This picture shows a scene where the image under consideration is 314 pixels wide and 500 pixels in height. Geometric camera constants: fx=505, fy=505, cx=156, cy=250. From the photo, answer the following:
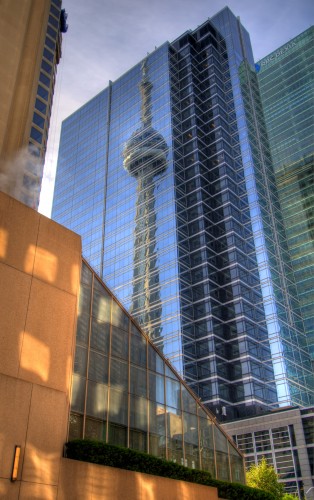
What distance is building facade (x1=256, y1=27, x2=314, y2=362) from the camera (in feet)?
350

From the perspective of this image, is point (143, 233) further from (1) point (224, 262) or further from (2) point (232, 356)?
Result: (2) point (232, 356)

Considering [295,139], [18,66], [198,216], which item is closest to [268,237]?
[198,216]

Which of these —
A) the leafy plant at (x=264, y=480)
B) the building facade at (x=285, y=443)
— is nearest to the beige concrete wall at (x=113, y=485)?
the leafy plant at (x=264, y=480)

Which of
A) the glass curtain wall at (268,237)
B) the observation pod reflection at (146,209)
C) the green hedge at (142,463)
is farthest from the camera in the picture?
the observation pod reflection at (146,209)

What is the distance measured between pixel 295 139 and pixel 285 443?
3044 inches

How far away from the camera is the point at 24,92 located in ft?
156

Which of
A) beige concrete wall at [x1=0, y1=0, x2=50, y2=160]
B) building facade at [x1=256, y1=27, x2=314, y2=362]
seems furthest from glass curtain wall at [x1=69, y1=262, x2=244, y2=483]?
building facade at [x1=256, y1=27, x2=314, y2=362]

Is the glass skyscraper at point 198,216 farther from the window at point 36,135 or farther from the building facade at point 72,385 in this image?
the building facade at point 72,385

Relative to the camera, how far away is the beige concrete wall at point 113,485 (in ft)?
64.1

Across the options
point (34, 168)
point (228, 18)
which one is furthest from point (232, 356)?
point (228, 18)

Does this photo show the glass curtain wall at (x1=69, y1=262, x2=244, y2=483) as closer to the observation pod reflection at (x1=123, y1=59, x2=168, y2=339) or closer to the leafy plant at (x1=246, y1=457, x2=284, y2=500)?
the leafy plant at (x1=246, y1=457, x2=284, y2=500)

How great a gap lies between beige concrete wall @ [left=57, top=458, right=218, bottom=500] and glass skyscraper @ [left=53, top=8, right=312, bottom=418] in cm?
6146

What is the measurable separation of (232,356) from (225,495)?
63543mm

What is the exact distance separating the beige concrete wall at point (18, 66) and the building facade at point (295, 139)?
7101 cm
